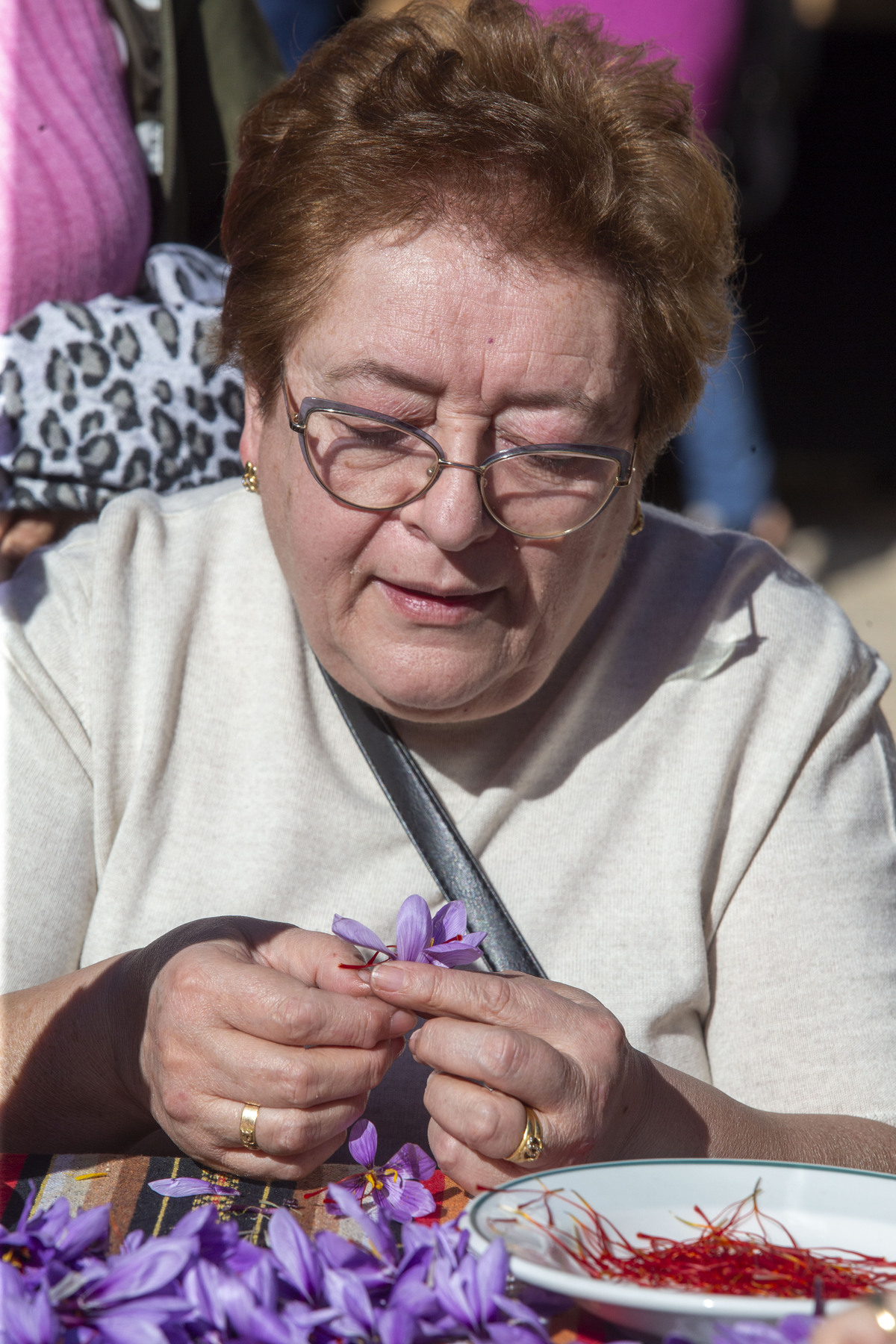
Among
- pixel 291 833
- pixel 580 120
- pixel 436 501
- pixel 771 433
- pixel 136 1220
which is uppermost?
pixel 580 120

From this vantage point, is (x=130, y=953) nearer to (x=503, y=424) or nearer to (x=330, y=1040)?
(x=330, y=1040)

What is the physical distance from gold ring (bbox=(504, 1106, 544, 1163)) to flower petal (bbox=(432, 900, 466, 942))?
199 mm

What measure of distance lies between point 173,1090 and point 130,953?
25cm

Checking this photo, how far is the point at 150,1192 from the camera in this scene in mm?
1236

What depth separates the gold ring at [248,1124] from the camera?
128cm

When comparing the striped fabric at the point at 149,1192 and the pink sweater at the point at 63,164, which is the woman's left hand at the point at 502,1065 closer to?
the striped fabric at the point at 149,1192

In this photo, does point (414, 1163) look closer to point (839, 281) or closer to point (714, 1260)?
point (714, 1260)

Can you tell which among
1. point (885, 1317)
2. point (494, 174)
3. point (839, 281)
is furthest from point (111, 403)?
point (839, 281)

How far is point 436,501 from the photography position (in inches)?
64.7

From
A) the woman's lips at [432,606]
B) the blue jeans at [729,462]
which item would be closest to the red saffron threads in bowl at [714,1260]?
the woman's lips at [432,606]

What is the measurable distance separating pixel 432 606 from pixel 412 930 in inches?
23.0

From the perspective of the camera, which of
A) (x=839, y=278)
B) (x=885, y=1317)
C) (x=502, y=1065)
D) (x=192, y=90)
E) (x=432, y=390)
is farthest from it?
(x=839, y=278)

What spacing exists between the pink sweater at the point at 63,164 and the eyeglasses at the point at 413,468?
949mm

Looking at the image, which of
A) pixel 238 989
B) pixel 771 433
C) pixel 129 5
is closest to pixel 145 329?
pixel 129 5
